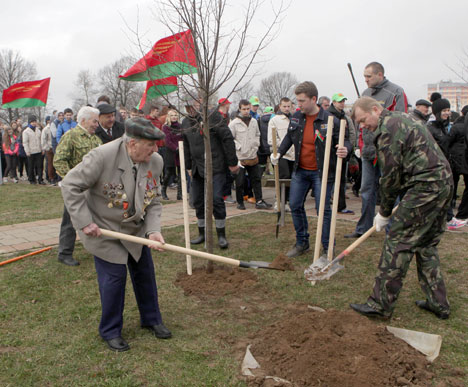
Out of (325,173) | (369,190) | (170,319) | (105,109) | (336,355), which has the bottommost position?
(170,319)

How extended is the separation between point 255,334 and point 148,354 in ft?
3.00

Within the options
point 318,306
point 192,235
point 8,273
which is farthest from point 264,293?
point 8,273

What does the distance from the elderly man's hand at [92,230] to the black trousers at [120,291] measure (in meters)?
0.26

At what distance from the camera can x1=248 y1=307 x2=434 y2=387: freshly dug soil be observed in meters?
2.84

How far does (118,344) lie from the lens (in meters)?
3.40

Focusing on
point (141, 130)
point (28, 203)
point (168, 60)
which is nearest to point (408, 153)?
point (141, 130)

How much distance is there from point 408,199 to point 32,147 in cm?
1364

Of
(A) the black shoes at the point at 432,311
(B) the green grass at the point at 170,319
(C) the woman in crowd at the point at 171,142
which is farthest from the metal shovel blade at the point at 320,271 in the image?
(C) the woman in crowd at the point at 171,142

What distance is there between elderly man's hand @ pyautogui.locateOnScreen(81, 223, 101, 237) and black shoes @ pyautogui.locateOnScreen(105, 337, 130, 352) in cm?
90

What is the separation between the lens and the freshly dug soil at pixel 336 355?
112 inches

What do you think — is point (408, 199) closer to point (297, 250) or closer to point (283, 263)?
point (283, 263)

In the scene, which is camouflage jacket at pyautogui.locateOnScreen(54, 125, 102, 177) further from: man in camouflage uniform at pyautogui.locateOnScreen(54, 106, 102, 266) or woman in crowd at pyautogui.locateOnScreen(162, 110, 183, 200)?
woman in crowd at pyautogui.locateOnScreen(162, 110, 183, 200)

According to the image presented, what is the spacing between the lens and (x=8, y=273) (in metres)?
5.23

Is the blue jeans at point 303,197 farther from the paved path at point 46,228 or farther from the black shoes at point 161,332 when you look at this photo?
the black shoes at point 161,332
